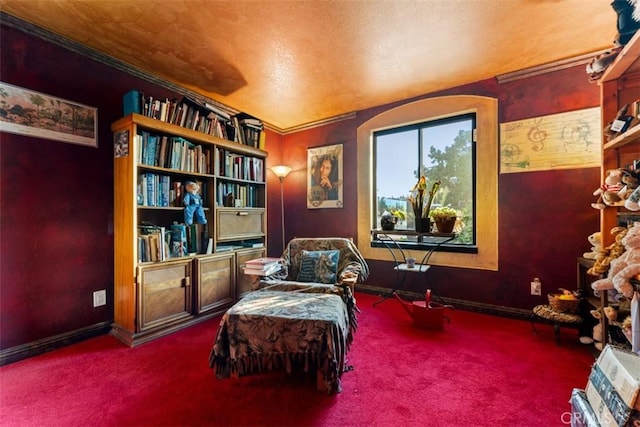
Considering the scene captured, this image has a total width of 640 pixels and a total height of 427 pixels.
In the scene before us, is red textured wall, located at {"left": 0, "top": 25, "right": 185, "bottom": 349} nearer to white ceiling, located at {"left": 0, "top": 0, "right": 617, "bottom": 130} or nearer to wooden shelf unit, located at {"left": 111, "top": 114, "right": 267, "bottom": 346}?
wooden shelf unit, located at {"left": 111, "top": 114, "right": 267, "bottom": 346}

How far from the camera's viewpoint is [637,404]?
2.39ft

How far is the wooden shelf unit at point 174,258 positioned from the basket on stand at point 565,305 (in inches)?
111

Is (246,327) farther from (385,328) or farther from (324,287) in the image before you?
(385,328)

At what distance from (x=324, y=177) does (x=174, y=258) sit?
221 centimetres

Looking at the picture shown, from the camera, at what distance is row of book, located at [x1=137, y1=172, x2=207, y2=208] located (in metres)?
2.20

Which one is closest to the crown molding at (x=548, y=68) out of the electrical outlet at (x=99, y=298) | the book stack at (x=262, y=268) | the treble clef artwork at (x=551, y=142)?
the treble clef artwork at (x=551, y=142)

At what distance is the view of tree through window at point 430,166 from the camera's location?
289 centimetres

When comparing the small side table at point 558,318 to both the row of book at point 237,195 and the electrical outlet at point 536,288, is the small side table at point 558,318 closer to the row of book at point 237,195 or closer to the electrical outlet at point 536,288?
the electrical outlet at point 536,288

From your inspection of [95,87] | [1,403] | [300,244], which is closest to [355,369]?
[300,244]

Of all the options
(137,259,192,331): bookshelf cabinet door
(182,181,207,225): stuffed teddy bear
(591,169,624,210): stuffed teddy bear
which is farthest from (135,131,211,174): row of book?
(591,169,624,210): stuffed teddy bear

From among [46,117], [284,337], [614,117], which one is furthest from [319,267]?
[46,117]

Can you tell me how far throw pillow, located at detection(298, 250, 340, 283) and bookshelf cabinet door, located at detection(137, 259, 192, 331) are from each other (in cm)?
109

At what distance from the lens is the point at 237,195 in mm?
3047

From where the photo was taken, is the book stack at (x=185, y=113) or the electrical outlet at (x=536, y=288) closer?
the book stack at (x=185, y=113)
